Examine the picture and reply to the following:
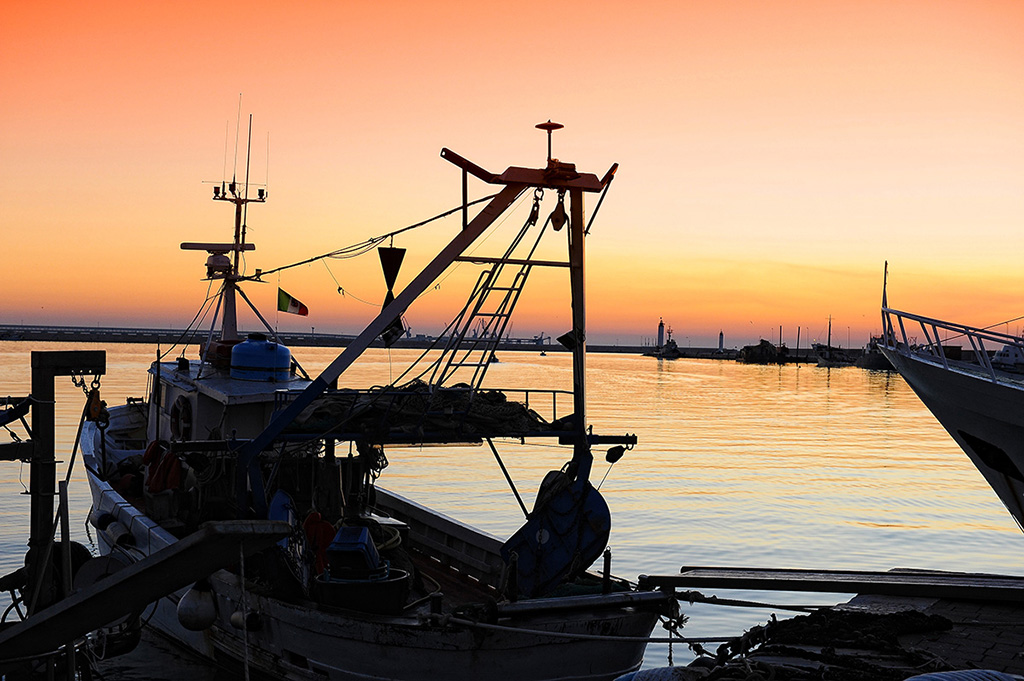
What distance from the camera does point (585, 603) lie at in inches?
394

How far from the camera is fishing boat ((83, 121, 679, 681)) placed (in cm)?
980

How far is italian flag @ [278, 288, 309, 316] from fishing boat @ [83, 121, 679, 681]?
4.57 m

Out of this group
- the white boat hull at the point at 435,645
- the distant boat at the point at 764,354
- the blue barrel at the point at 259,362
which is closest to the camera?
the white boat hull at the point at 435,645

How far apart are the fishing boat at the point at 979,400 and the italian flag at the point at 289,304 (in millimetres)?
12457

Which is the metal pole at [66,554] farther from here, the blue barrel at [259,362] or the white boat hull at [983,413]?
the white boat hull at [983,413]

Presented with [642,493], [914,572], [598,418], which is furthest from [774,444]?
[914,572]

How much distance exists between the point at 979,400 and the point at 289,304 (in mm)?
13580

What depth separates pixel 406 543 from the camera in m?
14.3

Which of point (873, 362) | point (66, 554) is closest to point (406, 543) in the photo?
point (66, 554)

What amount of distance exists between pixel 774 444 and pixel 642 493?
54.7 ft

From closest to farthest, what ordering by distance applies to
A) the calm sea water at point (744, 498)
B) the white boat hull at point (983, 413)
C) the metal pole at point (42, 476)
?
1. the metal pole at point (42, 476)
2. the white boat hull at point (983, 413)
3. the calm sea water at point (744, 498)

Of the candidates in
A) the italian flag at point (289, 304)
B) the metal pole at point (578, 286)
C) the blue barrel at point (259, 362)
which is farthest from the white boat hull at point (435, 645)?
the italian flag at point (289, 304)

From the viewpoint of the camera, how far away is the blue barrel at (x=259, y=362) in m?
15.8

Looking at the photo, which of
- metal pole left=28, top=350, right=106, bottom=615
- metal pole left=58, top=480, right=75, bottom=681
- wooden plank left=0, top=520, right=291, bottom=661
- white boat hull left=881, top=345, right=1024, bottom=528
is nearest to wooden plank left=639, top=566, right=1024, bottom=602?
white boat hull left=881, top=345, right=1024, bottom=528
